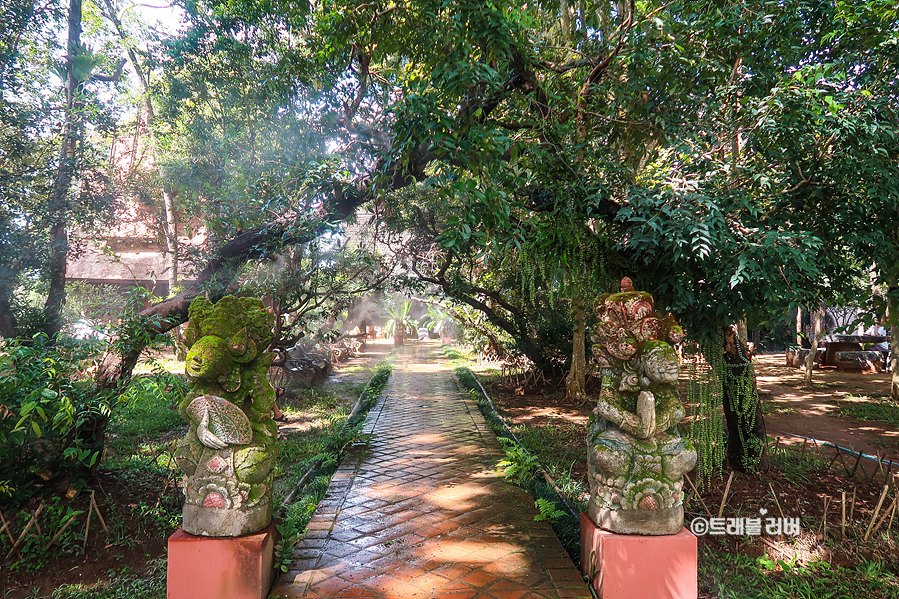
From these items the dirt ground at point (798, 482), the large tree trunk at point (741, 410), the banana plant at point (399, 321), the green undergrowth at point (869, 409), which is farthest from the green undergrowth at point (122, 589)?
the banana plant at point (399, 321)

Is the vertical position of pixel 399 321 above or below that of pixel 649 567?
above

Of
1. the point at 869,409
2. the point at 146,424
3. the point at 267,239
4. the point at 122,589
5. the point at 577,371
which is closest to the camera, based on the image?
the point at 122,589

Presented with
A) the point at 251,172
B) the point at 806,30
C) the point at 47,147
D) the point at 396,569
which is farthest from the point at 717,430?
the point at 47,147

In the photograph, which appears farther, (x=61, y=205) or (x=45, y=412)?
(x=61, y=205)

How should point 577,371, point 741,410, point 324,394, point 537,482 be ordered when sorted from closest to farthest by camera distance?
point 537,482, point 741,410, point 577,371, point 324,394

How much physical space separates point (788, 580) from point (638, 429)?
1917mm

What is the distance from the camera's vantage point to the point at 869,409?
10.1 meters

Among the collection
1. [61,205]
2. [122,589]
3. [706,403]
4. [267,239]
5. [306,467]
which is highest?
[61,205]

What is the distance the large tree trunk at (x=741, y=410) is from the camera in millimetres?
5176

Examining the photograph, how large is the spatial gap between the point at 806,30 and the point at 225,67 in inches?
305

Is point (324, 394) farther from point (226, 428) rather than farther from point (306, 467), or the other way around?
point (226, 428)

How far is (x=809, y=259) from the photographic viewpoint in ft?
12.4

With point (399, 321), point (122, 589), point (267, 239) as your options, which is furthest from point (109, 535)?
point (399, 321)

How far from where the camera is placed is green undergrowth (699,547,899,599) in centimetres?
347
